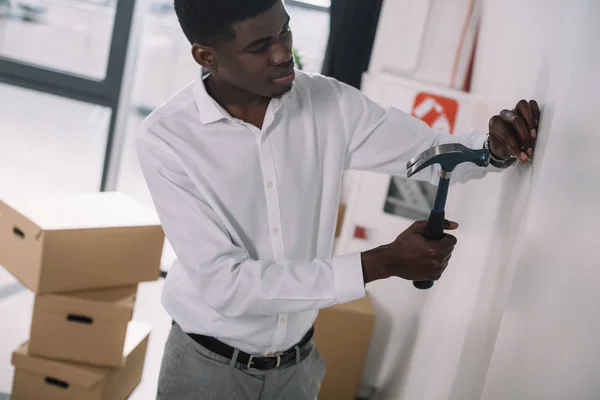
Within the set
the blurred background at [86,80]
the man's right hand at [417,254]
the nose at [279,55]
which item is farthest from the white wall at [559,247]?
the blurred background at [86,80]

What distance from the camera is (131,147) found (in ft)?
11.8

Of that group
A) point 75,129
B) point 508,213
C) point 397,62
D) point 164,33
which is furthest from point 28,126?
point 508,213

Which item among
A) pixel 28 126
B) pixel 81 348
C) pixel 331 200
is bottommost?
pixel 81 348

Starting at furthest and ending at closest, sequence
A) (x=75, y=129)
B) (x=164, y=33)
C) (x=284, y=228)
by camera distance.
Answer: (x=75, y=129), (x=164, y=33), (x=284, y=228)

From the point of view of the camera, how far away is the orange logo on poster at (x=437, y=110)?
2.29 metres

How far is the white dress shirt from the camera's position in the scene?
108 cm

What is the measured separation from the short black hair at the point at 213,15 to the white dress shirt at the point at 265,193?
11cm

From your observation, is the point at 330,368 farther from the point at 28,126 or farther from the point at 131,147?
the point at 28,126

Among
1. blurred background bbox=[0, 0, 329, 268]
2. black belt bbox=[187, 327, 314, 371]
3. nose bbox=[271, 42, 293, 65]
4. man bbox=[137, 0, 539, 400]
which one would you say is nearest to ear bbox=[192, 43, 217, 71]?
man bbox=[137, 0, 539, 400]

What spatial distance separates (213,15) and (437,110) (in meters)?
1.37

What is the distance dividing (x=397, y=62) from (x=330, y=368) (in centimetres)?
125

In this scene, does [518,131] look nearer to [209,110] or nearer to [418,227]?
[418,227]

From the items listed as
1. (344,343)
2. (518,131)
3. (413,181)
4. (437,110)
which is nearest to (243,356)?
(518,131)

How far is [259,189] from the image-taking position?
1233mm
